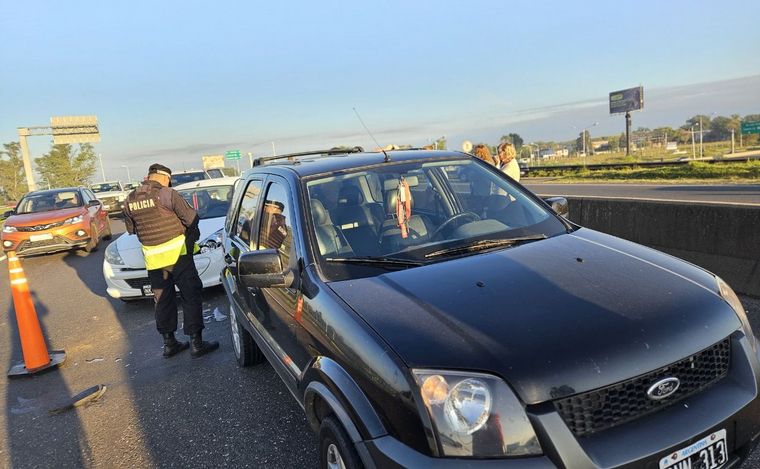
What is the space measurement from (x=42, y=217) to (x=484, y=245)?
1231 cm

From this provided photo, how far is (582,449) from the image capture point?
1.70 metres

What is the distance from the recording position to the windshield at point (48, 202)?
12.7m

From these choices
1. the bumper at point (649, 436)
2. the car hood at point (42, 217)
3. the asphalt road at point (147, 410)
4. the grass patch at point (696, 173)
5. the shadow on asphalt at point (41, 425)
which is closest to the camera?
the bumper at point (649, 436)

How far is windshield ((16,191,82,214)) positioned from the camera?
12655mm

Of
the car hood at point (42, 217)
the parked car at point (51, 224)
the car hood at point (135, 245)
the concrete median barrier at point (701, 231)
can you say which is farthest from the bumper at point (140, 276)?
the car hood at point (42, 217)

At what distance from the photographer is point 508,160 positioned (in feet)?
22.9

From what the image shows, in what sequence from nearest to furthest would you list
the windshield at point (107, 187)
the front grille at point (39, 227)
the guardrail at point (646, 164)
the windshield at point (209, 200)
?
the windshield at point (209, 200) → the front grille at point (39, 227) → the windshield at point (107, 187) → the guardrail at point (646, 164)

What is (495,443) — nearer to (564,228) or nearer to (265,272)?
(265,272)

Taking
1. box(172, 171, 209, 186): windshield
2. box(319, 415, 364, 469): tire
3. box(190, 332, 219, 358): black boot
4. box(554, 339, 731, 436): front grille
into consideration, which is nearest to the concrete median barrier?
box(554, 339, 731, 436): front grille

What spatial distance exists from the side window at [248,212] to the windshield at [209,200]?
3.91 metres

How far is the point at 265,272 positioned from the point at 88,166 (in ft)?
227

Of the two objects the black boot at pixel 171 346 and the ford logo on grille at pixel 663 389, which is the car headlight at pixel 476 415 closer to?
the ford logo on grille at pixel 663 389

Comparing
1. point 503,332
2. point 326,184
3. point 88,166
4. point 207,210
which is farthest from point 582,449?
point 88,166

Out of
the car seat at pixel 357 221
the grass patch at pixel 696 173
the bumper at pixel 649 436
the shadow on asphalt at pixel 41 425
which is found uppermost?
the car seat at pixel 357 221
